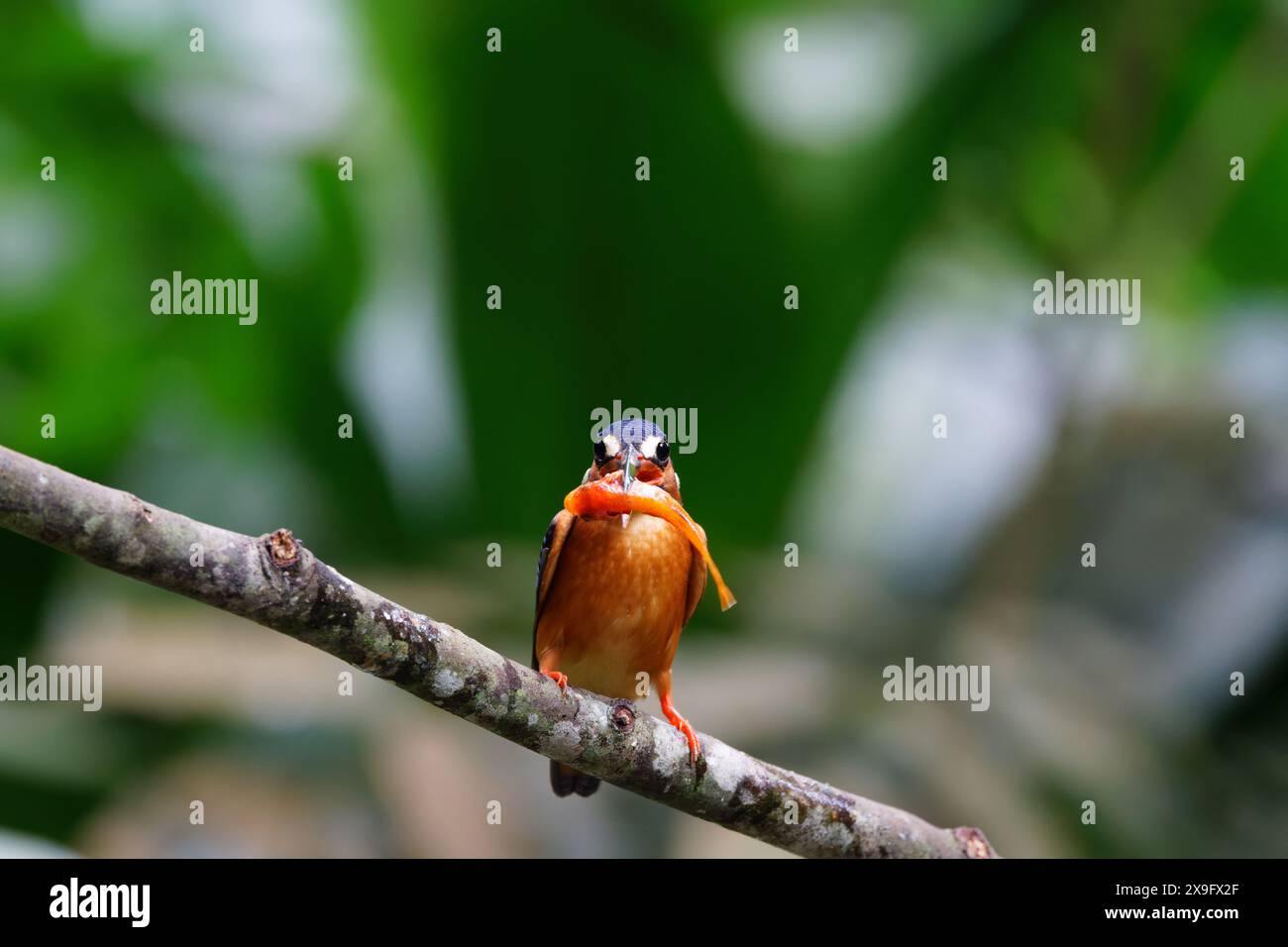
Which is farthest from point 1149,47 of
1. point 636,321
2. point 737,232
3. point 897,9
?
point 636,321

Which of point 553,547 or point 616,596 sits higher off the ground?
point 553,547

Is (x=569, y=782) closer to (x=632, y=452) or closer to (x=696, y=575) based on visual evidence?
(x=696, y=575)

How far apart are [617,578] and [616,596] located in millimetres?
63

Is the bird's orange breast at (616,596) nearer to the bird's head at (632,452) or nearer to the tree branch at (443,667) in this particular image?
the bird's head at (632,452)

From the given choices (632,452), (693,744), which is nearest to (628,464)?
(632,452)

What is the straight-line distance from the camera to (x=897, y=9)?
6.98 metres

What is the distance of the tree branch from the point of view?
2.10 metres

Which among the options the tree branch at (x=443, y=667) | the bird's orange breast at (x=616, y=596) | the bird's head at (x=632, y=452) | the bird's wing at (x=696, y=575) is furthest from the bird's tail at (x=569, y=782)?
the tree branch at (x=443, y=667)

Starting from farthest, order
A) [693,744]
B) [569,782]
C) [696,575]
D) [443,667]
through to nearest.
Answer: [569,782] → [696,575] → [693,744] → [443,667]

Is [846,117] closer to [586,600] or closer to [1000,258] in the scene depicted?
[1000,258]

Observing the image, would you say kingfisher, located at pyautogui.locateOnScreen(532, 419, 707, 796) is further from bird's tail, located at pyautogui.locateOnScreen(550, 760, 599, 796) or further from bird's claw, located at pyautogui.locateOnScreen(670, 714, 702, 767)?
bird's claw, located at pyautogui.locateOnScreen(670, 714, 702, 767)

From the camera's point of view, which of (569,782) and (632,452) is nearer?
(632,452)

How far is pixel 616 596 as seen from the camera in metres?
4.24

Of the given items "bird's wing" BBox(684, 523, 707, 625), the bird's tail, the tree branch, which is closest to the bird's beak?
"bird's wing" BBox(684, 523, 707, 625)
